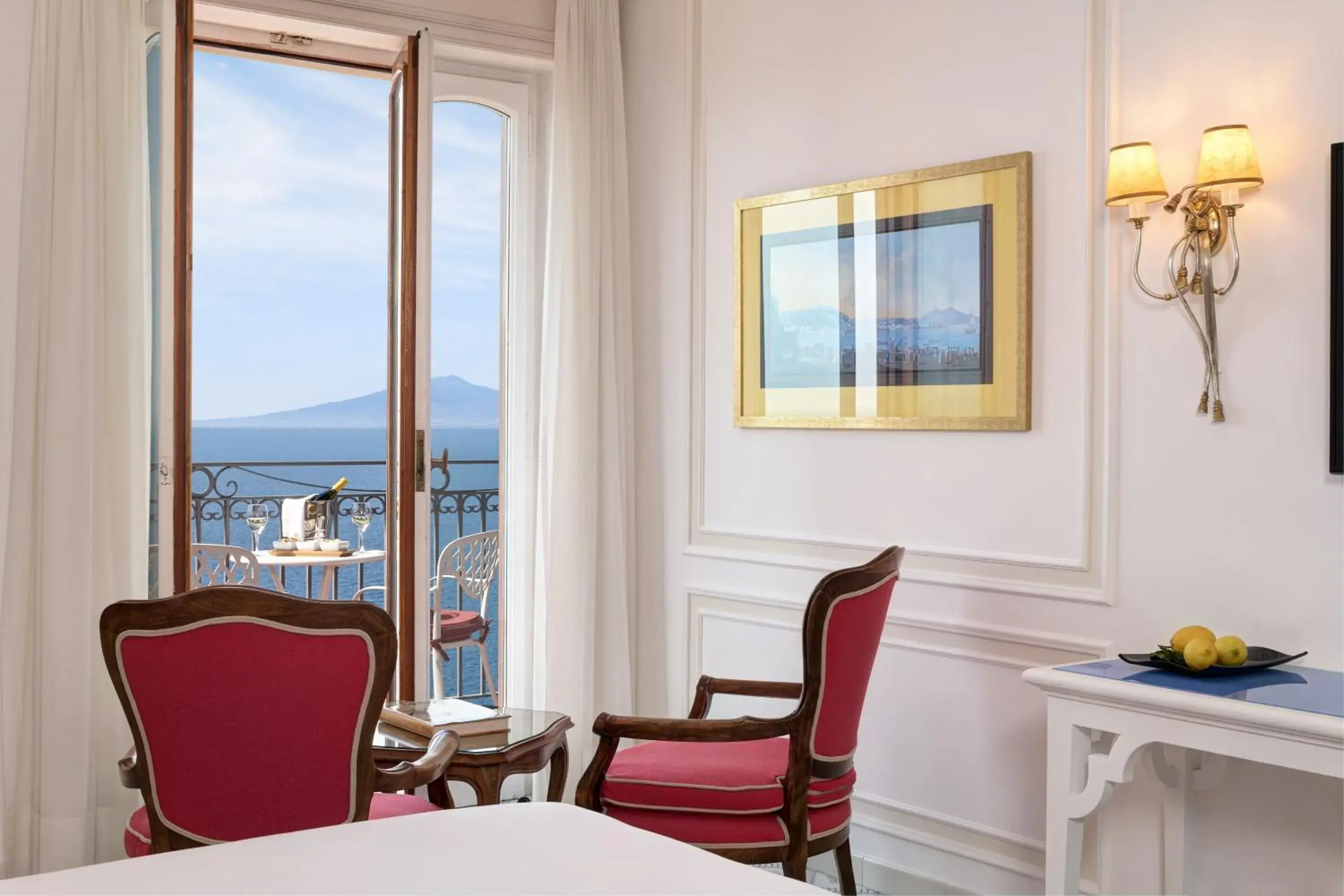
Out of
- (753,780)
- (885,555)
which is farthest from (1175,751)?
(753,780)

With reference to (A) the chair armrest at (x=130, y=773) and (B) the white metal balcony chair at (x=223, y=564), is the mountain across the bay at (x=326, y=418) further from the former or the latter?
(A) the chair armrest at (x=130, y=773)

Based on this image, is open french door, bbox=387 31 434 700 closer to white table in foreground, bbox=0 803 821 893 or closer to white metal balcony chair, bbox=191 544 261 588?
white metal balcony chair, bbox=191 544 261 588

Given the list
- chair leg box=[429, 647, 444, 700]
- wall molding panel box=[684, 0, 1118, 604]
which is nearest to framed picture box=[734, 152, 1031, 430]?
wall molding panel box=[684, 0, 1118, 604]

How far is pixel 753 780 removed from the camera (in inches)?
113

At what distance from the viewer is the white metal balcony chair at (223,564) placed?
17.9 ft

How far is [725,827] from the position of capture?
2.86 m

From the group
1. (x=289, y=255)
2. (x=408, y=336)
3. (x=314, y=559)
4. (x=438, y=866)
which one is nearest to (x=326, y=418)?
(x=289, y=255)

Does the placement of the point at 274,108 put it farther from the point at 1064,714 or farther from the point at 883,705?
the point at 1064,714

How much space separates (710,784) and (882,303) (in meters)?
1.52

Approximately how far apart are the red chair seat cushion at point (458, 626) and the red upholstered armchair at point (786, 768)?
7.17 ft

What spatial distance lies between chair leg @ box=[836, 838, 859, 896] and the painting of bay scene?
4.28ft

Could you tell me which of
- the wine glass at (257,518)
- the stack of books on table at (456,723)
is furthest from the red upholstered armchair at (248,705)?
the wine glass at (257,518)

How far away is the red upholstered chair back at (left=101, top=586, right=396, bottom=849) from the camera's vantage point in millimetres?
2363

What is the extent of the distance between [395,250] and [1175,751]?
2.98 m
